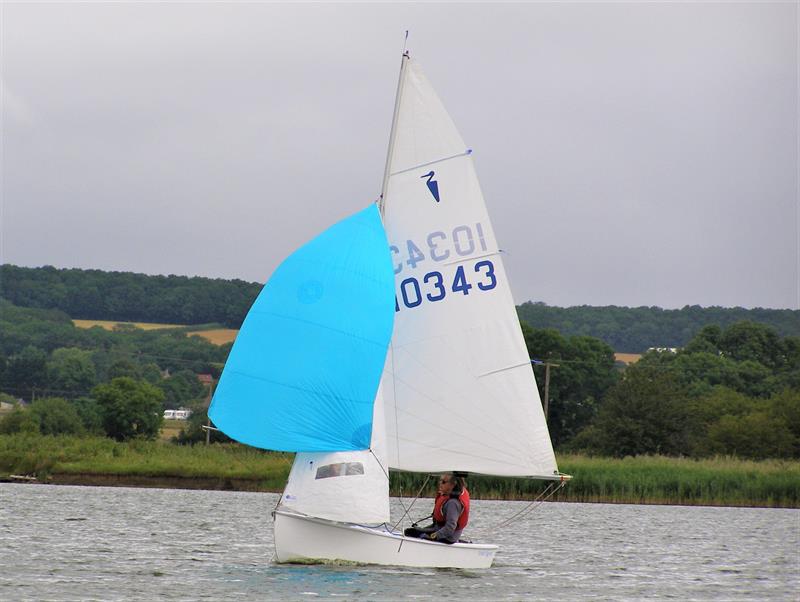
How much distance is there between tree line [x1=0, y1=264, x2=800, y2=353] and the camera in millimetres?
117812

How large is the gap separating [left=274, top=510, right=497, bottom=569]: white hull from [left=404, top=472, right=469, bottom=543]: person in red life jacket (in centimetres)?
29

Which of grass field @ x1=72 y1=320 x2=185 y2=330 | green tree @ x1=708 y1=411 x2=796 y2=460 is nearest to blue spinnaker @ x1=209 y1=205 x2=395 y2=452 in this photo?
green tree @ x1=708 y1=411 x2=796 y2=460

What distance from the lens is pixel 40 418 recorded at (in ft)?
200

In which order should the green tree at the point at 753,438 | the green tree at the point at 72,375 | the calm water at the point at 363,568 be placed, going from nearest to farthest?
the calm water at the point at 363,568 < the green tree at the point at 753,438 < the green tree at the point at 72,375

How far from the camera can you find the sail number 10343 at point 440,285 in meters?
20.1

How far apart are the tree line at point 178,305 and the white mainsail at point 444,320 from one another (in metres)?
92.7

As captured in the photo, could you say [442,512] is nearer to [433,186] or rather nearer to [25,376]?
[433,186]

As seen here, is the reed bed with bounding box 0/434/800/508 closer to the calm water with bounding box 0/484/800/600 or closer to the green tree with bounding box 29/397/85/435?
the calm water with bounding box 0/484/800/600

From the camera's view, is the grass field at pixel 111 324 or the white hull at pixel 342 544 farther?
the grass field at pixel 111 324

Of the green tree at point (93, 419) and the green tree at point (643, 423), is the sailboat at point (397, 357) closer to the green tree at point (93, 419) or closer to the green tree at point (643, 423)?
the green tree at point (643, 423)

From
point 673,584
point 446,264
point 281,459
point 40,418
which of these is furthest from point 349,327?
point 40,418

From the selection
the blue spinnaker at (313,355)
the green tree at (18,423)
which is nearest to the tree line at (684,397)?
the green tree at (18,423)

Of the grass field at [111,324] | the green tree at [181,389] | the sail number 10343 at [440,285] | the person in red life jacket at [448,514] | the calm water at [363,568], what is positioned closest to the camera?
the calm water at [363,568]

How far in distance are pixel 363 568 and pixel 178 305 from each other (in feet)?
335
